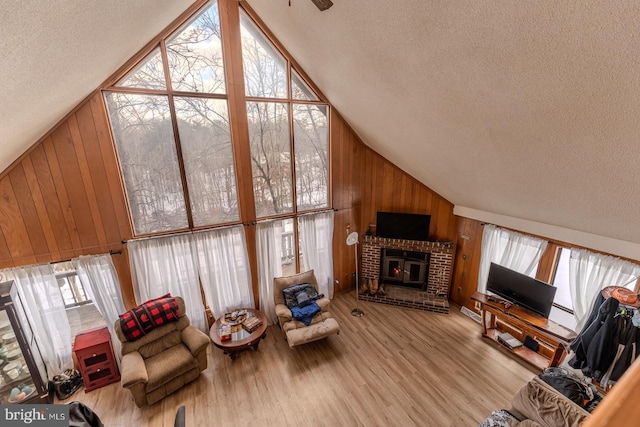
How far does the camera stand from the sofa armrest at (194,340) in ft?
12.3

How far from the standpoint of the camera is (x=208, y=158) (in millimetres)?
4250

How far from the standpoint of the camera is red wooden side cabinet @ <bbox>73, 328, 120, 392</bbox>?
364cm

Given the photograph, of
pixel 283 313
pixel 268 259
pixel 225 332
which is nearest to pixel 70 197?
pixel 225 332

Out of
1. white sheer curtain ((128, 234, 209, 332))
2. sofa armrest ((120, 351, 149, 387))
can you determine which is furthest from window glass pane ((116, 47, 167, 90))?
sofa armrest ((120, 351, 149, 387))

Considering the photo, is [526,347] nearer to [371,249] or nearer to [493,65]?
[371,249]

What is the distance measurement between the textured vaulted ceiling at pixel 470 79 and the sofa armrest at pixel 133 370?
256 centimetres

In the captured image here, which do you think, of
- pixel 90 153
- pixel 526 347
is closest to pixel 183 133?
pixel 90 153

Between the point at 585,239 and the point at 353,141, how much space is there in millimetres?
3613

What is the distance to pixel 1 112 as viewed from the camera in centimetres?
212

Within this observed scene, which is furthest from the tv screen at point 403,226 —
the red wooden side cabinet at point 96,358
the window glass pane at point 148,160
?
the red wooden side cabinet at point 96,358

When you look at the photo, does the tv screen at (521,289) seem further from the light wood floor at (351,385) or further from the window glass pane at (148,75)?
the window glass pane at (148,75)

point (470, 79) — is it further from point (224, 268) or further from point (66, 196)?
point (66, 196)

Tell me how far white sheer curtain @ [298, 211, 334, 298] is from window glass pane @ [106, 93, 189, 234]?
2035 mm

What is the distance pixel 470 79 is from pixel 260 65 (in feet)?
10.4
